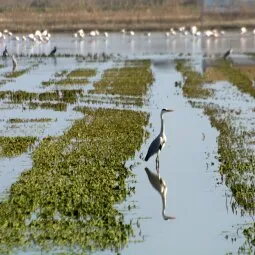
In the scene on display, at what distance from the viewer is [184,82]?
3769cm

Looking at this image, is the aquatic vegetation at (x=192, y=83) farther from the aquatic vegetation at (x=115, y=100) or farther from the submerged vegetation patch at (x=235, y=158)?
the aquatic vegetation at (x=115, y=100)

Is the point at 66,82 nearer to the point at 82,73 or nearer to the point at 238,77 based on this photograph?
the point at 82,73

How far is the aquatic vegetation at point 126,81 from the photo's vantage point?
109ft

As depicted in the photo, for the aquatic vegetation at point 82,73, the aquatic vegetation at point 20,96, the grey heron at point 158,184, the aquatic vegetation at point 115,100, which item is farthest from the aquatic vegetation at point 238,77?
the grey heron at point 158,184

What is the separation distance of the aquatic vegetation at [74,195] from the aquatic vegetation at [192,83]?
1027 cm

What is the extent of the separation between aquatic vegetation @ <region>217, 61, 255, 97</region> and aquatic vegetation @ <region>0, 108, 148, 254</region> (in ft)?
41.5

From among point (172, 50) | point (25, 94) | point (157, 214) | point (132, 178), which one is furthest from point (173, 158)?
point (172, 50)

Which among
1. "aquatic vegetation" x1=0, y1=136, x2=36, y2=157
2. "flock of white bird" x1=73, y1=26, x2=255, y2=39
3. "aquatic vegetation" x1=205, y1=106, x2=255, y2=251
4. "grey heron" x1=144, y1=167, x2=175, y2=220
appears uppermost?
"aquatic vegetation" x1=0, y1=136, x2=36, y2=157

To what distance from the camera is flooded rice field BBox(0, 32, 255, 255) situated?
43.8 ft

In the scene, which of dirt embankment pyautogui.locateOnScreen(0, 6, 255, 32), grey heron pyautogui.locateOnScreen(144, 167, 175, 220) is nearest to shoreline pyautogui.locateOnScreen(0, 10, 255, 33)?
dirt embankment pyautogui.locateOnScreen(0, 6, 255, 32)

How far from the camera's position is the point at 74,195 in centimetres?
1536

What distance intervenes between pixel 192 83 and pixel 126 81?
8.50ft

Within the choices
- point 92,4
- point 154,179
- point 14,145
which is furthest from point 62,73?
point 92,4

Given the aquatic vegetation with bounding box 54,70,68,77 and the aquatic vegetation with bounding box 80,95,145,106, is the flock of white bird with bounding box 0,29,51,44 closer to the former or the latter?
the aquatic vegetation with bounding box 54,70,68,77
